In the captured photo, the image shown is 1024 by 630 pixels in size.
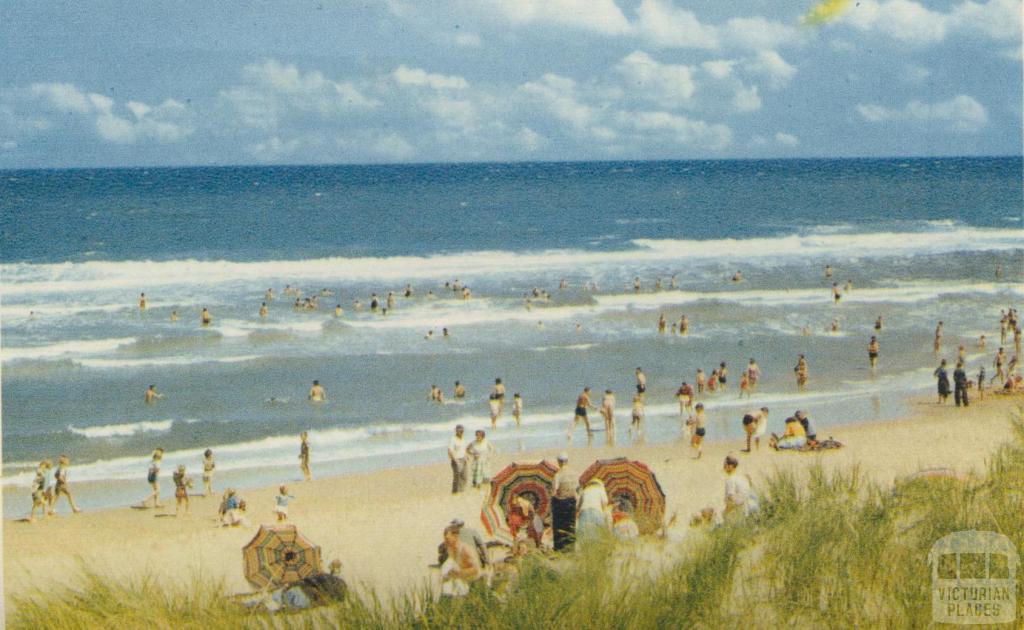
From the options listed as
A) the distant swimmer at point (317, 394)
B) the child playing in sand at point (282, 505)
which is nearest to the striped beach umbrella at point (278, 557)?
the child playing in sand at point (282, 505)

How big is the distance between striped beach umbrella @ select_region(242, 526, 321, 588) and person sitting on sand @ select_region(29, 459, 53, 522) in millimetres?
6239

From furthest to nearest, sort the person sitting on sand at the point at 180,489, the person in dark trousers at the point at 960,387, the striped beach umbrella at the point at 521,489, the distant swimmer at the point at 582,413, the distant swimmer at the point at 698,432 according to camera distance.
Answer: the person in dark trousers at the point at 960,387 < the distant swimmer at the point at 582,413 < the distant swimmer at the point at 698,432 < the person sitting on sand at the point at 180,489 < the striped beach umbrella at the point at 521,489

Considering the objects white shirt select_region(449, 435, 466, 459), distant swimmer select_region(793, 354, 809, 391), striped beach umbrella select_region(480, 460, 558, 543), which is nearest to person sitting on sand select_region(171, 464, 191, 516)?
white shirt select_region(449, 435, 466, 459)

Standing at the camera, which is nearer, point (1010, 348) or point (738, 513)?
point (738, 513)

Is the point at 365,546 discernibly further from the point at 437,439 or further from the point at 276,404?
the point at 276,404

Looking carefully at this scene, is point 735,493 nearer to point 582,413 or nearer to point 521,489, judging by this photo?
point 521,489

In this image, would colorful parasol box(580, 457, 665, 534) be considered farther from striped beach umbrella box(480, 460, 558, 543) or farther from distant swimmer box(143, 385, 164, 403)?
distant swimmer box(143, 385, 164, 403)

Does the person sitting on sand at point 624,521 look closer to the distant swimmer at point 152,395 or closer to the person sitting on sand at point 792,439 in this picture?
the person sitting on sand at point 792,439

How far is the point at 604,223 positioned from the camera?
6462 centimetres

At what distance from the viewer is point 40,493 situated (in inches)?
587

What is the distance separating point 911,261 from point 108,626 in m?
44.6

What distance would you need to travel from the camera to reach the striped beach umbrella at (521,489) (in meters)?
10.4

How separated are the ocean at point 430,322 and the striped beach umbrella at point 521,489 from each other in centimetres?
Result: 553

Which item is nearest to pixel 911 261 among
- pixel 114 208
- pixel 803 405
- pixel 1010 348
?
pixel 1010 348
